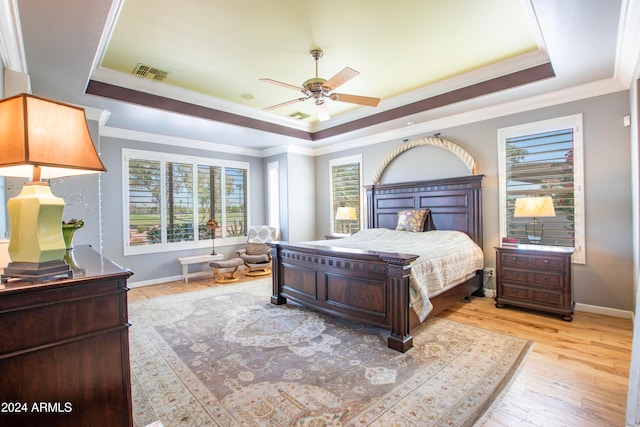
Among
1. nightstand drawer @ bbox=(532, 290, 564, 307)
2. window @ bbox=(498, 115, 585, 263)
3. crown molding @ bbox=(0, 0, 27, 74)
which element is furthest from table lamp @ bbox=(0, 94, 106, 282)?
window @ bbox=(498, 115, 585, 263)

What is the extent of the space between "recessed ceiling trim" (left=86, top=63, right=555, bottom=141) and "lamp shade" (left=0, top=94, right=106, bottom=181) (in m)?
3.01

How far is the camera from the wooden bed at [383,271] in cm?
266

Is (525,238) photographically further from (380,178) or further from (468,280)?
(380,178)

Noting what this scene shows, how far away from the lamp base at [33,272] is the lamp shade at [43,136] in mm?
383

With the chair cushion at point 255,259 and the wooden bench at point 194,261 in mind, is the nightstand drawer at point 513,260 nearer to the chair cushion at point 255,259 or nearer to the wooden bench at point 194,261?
the chair cushion at point 255,259

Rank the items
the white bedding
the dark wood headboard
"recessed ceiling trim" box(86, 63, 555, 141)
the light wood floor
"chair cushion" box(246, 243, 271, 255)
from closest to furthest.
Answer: the light wood floor < the white bedding < "recessed ceiling trim" box(86, 63, 555, 141) < the dark wood headboard < "chair cushion" box(246, 243, 271, 255)

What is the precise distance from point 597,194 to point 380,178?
3013mm

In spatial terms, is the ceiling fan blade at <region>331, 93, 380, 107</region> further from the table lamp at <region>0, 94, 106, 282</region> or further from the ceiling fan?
the table lamp at <region>0, 94, 106, 282</region>

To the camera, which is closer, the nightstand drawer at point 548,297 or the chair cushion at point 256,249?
the nightstand drawer at point 548,297

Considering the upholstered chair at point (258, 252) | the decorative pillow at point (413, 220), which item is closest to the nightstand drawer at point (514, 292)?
the decorative pillow at point (413, 220)

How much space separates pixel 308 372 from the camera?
232 centimetres

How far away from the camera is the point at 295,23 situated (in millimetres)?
2855

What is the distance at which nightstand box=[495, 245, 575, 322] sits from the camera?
10.8ft

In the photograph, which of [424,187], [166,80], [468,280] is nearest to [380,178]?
[424,187]
